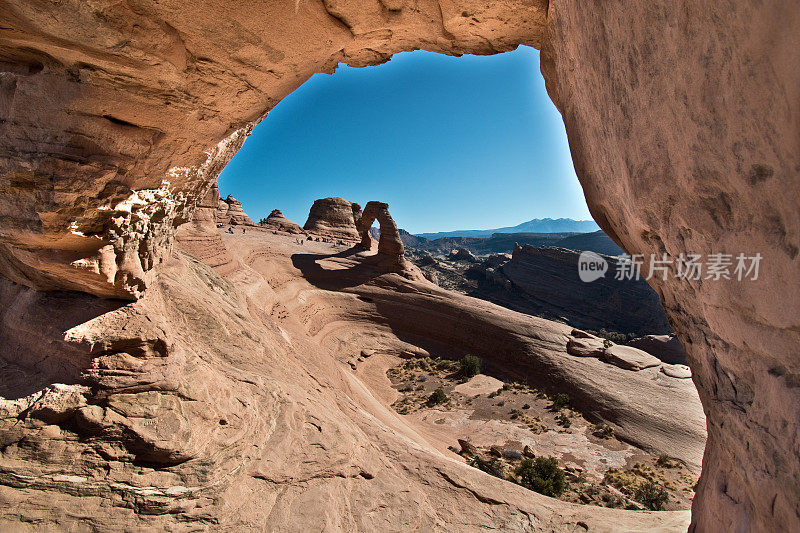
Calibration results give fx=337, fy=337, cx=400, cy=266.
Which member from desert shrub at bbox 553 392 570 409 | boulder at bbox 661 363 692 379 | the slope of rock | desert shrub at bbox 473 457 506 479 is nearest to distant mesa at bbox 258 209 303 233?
the slope of rock

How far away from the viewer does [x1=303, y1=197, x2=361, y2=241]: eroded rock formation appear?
105 ft

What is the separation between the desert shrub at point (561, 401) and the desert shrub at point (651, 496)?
4.13m

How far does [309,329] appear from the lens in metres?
15.2

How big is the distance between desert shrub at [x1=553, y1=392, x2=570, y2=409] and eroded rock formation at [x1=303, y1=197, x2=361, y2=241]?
23.2 metres

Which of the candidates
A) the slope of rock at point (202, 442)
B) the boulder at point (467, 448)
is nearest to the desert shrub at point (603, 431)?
the boulder at point (467, 448)

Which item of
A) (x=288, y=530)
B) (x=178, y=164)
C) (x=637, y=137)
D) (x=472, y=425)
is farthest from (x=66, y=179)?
(x=472, y=425)

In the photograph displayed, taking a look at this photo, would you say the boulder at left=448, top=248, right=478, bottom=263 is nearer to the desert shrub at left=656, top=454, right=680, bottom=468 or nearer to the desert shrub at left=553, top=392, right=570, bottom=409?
the desert shrub at left=553, top=392, right=570, bottom=409

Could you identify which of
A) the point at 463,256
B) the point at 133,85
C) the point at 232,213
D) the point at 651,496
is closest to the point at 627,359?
the point at 651,496

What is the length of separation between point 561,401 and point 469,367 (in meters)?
3.80

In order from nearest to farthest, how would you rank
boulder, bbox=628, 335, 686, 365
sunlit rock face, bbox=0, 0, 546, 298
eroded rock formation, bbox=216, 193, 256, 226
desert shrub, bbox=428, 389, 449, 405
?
sunlit rock face, bbox=0, 0, 546, 298 → desert shrub, bbox=428, 389, 449, 405 → boulder, bbox=628, 335, 686, 365 → eroded rock formation, bbox=216, 193, 256, 226

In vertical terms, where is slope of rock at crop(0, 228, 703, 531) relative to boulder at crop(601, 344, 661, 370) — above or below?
above

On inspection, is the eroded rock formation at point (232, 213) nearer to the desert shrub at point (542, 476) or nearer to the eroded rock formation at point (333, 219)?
the eroded rock formation at point (333, 219)

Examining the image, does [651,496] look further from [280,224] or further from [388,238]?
[280,224]

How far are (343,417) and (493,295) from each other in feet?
116
